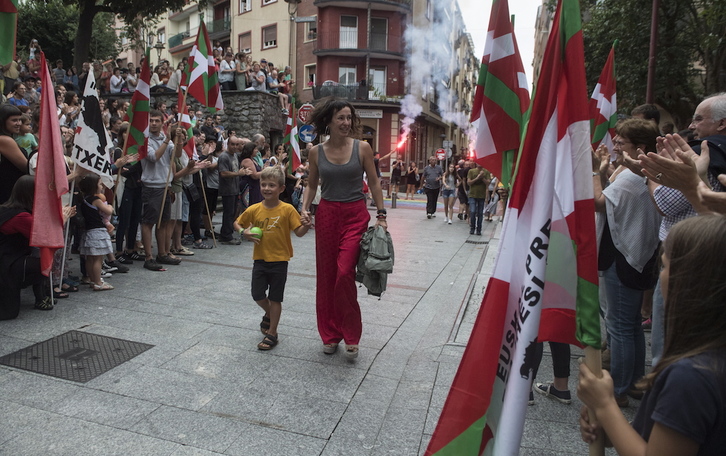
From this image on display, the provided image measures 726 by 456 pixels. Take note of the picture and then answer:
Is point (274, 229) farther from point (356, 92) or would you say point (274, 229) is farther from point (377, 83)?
point (377, 83)

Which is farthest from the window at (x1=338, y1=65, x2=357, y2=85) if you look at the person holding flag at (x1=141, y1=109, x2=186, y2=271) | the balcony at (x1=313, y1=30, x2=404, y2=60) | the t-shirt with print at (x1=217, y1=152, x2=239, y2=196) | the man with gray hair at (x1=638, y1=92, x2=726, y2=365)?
the man with gray hair at (x1=638, y1=92, x2=726, y2=365)

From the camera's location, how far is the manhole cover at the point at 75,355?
3.90 m

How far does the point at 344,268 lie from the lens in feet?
14.2

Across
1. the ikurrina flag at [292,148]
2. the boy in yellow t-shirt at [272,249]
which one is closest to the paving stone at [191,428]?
the boy in yellow t-shirt at [272,249]

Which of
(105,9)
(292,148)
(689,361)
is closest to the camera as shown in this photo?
(689,361)

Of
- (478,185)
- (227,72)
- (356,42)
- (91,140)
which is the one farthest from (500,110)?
(356,42)

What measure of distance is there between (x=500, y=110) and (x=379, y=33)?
3475 cm

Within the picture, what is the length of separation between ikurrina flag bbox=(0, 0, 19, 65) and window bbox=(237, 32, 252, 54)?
3669 centimetres

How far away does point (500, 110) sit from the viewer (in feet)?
12.1

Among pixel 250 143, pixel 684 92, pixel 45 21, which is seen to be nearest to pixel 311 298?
pixel 250 143

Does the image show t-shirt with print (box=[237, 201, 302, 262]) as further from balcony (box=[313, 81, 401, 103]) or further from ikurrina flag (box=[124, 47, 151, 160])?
balcony (box=[313, 81, 401, 103])

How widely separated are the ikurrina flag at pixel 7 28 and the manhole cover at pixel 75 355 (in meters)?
2.12

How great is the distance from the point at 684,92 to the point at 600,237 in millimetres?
13597

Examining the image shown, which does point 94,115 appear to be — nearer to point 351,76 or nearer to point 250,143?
point 250,143
